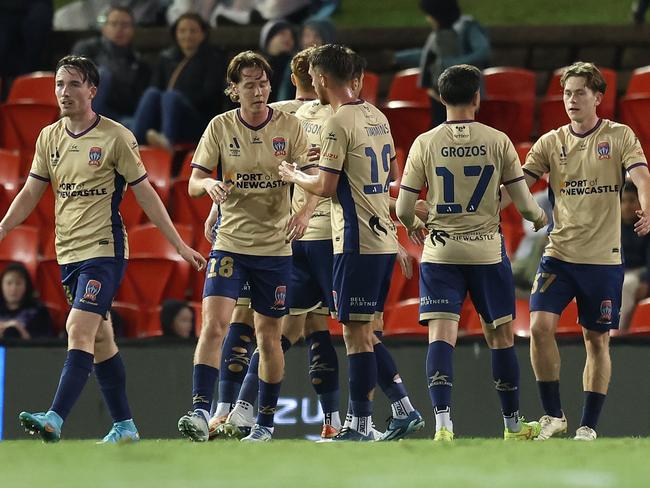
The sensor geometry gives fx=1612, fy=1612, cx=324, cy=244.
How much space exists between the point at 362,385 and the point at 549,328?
3.98 feet

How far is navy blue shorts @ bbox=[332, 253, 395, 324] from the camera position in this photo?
8352 millimetres

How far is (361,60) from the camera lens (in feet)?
27.9

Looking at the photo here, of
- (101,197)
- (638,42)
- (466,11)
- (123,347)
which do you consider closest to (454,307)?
(101,197)

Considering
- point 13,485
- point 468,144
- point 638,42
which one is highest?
point 638,42

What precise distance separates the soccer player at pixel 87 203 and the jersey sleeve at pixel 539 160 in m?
2.03

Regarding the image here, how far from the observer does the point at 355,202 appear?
27.3ft

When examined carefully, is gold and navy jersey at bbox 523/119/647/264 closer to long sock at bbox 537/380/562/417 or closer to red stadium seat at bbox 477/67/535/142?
long sock at bbox 537/380/562/417

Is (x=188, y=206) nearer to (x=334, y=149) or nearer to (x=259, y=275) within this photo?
(x=259, y=275)

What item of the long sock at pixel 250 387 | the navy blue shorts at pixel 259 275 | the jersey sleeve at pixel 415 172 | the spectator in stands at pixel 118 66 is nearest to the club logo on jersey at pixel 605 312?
the jersey sleeve at pixel 415 172

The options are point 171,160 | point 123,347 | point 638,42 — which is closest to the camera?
point 123,347

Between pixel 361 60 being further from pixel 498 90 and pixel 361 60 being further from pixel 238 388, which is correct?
pixel 498 90

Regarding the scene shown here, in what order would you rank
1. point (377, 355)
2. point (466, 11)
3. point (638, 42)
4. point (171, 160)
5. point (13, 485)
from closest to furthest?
point (13, 485) → point (377, 355) → point (171, 160) → point (638, 42) → point (466, 11)

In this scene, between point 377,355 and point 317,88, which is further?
point 377,355

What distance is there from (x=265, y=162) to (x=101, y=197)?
0.88m
